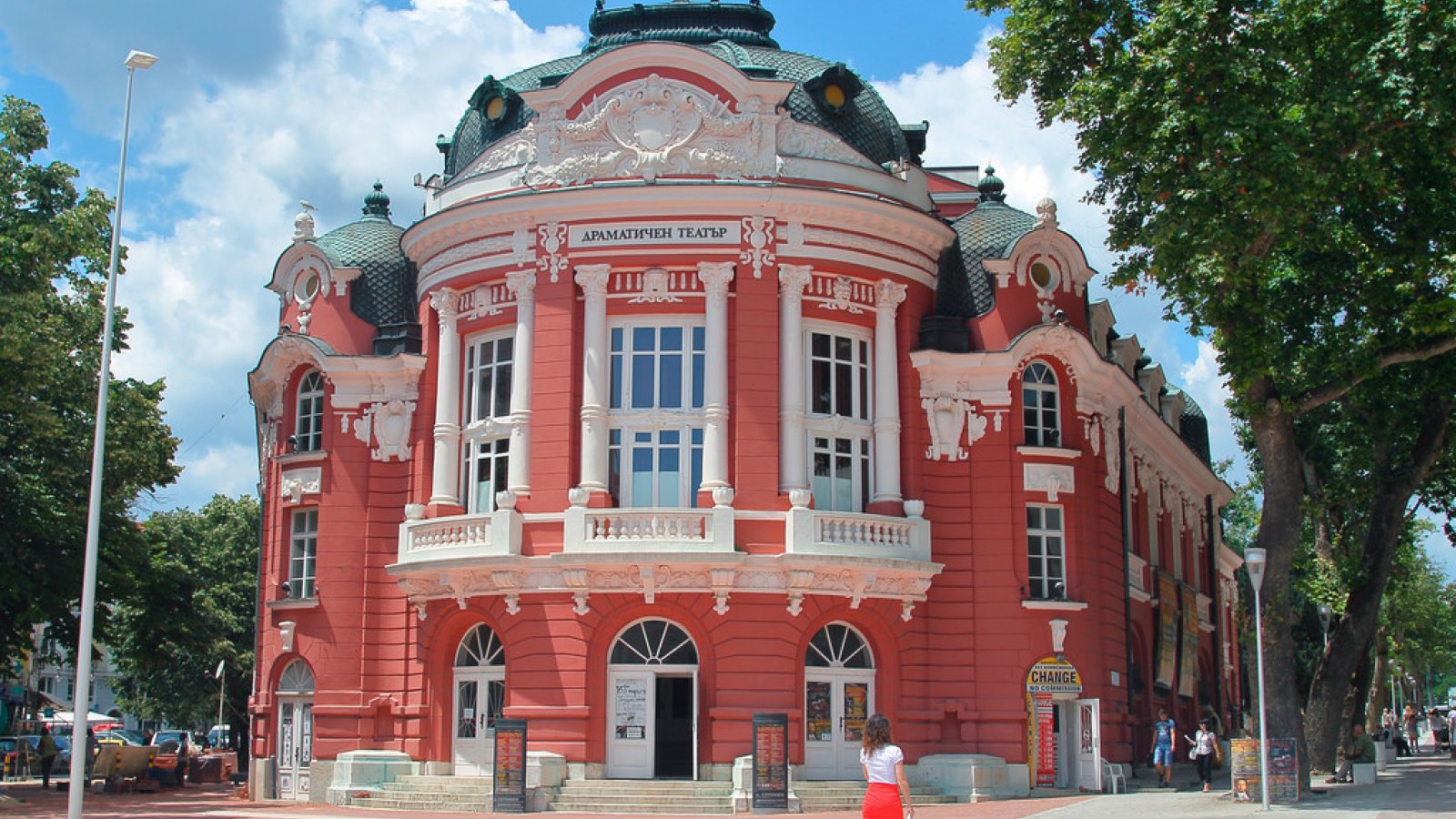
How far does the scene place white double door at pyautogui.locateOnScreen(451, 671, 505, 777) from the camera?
32.7m

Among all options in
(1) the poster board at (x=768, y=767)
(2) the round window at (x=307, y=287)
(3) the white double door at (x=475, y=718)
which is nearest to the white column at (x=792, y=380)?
(1) the poster board at (x=768, y=767)

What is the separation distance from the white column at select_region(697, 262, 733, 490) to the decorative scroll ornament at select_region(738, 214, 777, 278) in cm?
50

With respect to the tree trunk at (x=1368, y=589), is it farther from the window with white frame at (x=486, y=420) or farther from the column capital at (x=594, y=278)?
the window with white frame at (x=486, y=420)

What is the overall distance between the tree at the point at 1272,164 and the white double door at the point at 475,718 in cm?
1504

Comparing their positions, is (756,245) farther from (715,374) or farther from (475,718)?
(475,718)

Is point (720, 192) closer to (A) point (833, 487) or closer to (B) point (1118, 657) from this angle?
(A) point (833, 487)

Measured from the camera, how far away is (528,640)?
31.5 meters

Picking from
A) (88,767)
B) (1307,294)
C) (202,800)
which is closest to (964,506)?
(1307,294)

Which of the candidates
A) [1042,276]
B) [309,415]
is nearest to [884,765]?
[1042,276]

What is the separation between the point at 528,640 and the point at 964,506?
954 centimetres

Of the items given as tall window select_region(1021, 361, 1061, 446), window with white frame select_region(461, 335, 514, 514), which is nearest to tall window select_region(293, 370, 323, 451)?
window with white frame select_region(461, 335, 514, 514)

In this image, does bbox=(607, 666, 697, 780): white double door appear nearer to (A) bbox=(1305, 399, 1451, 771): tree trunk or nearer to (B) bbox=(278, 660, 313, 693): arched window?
(B) bbox=(278, 660, 313, 693): arched window

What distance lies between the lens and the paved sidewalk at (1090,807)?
2589 cm

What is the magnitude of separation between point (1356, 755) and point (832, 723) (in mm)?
18373
